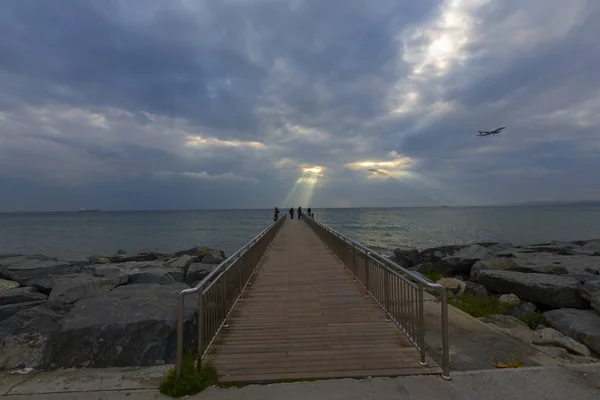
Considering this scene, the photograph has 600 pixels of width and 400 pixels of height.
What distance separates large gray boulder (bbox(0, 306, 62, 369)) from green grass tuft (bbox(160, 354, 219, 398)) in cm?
209

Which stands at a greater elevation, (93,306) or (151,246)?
(93,306)

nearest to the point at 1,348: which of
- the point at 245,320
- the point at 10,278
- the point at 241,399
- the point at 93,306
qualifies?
the point at 93,306

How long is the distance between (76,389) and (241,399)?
6.44 ft

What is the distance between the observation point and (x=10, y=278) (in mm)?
11750

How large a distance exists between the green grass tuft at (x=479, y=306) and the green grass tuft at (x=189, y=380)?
5.87 m

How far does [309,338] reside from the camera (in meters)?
4.79

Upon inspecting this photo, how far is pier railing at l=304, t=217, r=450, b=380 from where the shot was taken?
3.88m

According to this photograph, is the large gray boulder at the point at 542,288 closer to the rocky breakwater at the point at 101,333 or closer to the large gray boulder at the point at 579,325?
the large gray boulder at the point at 579,325

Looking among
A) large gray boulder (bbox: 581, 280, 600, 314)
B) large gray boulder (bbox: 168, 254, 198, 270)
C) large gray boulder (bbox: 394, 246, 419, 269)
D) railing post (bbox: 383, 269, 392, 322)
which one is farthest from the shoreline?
large gray boulder (bbox: 394, 246, 419, 269)

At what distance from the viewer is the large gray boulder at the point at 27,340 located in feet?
14.4

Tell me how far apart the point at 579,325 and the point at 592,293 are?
1.87 m

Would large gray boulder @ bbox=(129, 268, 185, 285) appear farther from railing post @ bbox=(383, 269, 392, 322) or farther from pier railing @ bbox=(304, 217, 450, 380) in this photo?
railing post @ bbox=(383, 269, 392, 322)

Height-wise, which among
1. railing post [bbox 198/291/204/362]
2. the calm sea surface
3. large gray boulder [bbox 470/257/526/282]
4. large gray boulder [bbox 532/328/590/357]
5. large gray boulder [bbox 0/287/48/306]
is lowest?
the calm sea surface

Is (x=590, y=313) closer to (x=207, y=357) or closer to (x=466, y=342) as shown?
(x=466, y=342)
